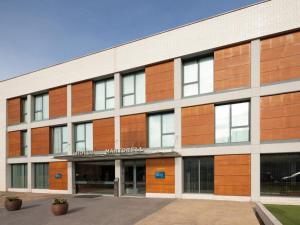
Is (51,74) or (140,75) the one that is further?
(51,74)

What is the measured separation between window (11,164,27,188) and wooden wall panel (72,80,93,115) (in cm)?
986

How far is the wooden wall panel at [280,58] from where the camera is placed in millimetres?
17422

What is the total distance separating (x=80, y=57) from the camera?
2691cm

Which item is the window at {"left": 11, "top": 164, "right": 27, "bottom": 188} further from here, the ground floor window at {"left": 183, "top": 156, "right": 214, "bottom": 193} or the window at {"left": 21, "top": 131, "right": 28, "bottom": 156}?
the ground floor window at {"left": 183, "top": 156, "right": 214, "bottom": 193}

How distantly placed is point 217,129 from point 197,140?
158 cm

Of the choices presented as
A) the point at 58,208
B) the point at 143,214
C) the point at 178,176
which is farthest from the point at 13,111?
the point at 143,214

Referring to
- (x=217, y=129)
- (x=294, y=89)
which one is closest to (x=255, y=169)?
(x=217, y=129)

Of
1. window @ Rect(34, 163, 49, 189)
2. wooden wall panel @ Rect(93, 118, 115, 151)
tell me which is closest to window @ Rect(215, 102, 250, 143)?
wooden wall panel @ Rect(93, 118, 115, 151)

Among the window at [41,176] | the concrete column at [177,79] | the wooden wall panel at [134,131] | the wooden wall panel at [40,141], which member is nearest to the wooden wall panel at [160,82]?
the concrete column at [177,79]

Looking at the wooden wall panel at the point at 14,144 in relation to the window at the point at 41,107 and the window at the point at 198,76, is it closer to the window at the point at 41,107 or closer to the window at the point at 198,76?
the window at the point at 41,107

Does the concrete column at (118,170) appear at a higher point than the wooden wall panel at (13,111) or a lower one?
lower

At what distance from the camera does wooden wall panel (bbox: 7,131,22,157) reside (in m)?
31.7

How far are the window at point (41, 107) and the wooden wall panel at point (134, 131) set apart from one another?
33.8ft

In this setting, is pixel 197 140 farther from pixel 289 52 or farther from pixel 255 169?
pixel 289 52
